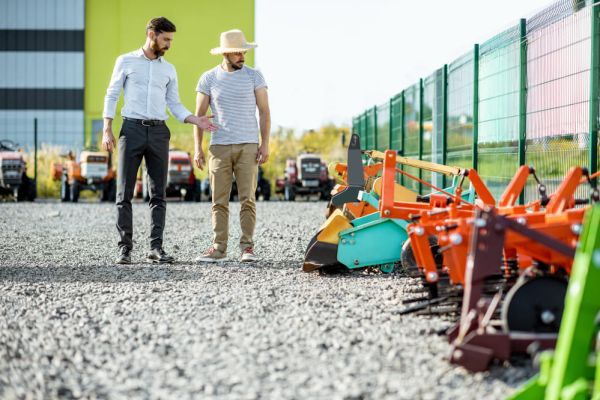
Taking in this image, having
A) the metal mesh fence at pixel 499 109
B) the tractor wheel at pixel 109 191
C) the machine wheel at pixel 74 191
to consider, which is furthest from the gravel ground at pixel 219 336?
the tractor wheel at pixel 109 191

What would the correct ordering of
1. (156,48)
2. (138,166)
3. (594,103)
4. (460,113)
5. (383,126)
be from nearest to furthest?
(594,103)
(156,48)
(138,166)
(460,113)
(383,126)

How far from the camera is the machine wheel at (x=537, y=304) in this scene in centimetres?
363

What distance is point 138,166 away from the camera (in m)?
7.14

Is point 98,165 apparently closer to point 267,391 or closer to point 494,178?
point 494,178

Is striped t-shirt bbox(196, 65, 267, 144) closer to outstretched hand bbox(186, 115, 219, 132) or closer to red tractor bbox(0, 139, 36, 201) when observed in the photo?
outstretched hand bbox(186, 115, 219, 132)

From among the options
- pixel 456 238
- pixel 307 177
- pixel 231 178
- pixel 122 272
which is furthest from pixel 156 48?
pixel 307 177

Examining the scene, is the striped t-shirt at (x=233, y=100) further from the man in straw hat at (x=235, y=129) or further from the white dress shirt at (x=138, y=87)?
the white dress shirt at (x=138, y=87)

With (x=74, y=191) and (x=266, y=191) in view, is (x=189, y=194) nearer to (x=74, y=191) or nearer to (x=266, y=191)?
(x=266, y=191)

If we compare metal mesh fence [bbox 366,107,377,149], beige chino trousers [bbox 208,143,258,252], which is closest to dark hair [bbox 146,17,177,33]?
beige chino trousers [bbox 208,143,258,252]

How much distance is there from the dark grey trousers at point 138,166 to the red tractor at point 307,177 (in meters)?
12.1

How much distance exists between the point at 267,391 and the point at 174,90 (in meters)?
4.49

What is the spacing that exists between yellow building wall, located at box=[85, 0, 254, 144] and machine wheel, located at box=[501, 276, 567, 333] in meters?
31.2

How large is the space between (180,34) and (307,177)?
662 inches

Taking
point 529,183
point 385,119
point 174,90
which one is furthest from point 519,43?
point 385,119
